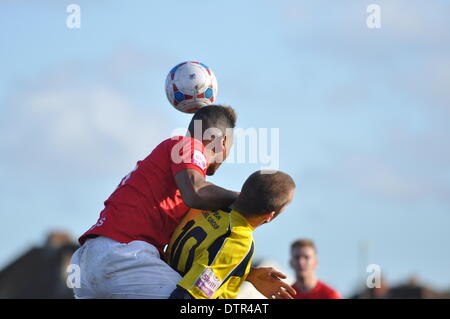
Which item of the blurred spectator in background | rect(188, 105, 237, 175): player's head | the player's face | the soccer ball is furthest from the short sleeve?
the blurred spectator in background

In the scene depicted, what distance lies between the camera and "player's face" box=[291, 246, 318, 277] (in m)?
12.9

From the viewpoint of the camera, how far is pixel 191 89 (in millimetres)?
8453

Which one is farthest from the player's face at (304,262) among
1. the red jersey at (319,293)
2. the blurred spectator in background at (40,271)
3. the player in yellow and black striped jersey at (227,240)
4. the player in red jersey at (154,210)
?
the blurred spectator in background at (40,271)

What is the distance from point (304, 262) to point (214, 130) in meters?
5.62

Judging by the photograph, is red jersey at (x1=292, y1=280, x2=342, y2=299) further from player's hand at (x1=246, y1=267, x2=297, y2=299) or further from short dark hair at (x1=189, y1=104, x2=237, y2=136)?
short dark hair at (x1=189, y1=104, x2=237, y2=136)

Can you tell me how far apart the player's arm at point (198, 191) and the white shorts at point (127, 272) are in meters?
0.59

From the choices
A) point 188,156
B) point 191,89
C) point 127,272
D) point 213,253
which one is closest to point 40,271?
point 191,89

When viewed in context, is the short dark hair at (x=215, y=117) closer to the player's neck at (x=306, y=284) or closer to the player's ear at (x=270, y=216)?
the player's ear at (x=270, y=216)

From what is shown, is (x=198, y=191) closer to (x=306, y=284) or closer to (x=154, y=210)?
(x=154, y=210)

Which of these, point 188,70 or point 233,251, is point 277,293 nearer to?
point 233,251

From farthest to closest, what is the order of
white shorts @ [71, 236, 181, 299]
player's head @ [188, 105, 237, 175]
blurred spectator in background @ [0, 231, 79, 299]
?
blurred spectator in background @ [0, 231, 79, 299] < player's head @ [188, 105, 237, 175] < white shorts @ [71, 236, 181, 299]

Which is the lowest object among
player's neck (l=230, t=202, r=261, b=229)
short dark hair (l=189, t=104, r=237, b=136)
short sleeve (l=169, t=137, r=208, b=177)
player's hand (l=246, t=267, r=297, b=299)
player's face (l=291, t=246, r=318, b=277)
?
player's face (l=291, t=246, r=318, b=277)

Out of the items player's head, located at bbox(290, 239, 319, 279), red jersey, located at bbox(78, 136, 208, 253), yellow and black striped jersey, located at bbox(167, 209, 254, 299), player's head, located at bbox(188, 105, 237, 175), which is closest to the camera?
yellow and black striped jersey, located at bbox(167, 209, 254, 299)
